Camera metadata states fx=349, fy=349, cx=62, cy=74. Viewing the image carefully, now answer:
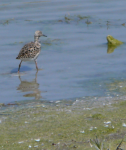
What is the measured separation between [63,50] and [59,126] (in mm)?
5815

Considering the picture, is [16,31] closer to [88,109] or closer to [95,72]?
[95,72]

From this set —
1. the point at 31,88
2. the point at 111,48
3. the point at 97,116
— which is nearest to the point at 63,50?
the point at 111,48

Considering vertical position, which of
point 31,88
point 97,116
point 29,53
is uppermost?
point 29,53

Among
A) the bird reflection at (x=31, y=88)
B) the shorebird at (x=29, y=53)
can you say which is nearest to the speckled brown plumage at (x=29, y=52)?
the shorebird at (x=29, y=53)

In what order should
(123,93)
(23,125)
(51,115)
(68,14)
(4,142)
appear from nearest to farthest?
(4,142), (23,125), (51,115), (123,93), (68,14)

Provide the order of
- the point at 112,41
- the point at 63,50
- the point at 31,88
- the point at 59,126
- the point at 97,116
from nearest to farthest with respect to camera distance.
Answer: the point at 59,126 → the point at 97,116 → the point at 31,88 → the point at 63,50 → the point at 112,41

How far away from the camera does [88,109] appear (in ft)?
21.8

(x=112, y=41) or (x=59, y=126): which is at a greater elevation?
(x=112, y=41)

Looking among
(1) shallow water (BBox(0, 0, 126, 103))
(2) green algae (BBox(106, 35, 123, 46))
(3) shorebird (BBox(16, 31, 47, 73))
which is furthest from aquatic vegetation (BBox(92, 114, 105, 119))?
(2) green algae (BBox(106, 35, 123, 46))

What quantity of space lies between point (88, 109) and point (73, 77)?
2363 millimetres

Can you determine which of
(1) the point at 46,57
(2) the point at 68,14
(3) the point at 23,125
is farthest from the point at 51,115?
(2) the point at 68,14

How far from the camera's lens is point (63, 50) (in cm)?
1148

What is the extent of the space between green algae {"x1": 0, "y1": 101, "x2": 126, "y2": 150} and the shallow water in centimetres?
94

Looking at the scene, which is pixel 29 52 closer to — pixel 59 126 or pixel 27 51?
pixel 27 51
